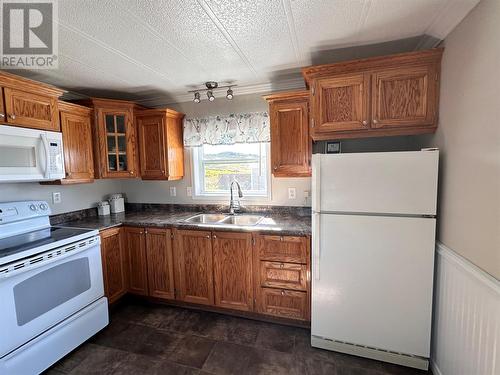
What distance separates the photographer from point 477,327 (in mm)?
1229

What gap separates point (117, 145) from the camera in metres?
2.68

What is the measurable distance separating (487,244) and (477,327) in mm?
431

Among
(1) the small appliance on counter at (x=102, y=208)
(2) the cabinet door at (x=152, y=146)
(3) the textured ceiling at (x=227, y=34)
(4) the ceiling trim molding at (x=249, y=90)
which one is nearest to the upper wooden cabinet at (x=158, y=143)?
(2) the cabinet door at (x=152, y=146)

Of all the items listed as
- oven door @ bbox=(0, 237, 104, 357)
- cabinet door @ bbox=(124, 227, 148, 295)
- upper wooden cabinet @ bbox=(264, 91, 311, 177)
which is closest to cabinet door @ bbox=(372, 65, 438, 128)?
upper wooden cabinet @ bbox=(264, 91, 311, 177)

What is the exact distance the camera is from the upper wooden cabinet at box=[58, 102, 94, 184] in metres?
2.28

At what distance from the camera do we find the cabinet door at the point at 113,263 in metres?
2.35

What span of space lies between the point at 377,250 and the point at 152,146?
239 cm

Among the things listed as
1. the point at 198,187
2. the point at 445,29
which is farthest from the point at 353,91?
the point at 198,187

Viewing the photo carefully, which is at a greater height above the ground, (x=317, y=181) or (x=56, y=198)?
(x=317, y=181)

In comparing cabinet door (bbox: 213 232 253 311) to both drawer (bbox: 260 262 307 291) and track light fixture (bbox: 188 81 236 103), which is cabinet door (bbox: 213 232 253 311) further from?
track light fixture (bbox: 188 81 236 103)

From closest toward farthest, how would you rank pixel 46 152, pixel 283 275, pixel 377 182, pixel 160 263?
pixel 377 182 < pixel 46 152 < pixel 283 275 < pixel 160 263

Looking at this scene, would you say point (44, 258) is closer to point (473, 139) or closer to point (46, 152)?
point (46, 152)

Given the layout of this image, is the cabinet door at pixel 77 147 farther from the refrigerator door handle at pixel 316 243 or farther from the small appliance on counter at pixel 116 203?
the refrigerator door handle at pixel 316 243

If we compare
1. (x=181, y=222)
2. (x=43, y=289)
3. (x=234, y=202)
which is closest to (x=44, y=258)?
(x=43, y=289)
